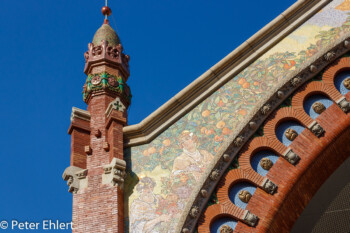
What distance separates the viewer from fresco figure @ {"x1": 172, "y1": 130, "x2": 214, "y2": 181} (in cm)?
1172

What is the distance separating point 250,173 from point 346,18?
3.07 m

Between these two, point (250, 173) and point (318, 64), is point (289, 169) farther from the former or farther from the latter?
point (318, 64)

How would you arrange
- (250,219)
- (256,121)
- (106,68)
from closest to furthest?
(250,219) → (256,121) → (106,68)

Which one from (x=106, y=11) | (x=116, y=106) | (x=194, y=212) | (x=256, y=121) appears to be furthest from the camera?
(x=106, y=11)

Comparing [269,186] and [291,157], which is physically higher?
[291,157]

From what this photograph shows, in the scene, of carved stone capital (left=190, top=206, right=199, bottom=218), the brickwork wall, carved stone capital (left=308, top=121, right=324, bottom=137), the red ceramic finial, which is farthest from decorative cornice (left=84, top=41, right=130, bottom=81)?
carved stone capital (left=308, top=121, right=324, bottom=137)

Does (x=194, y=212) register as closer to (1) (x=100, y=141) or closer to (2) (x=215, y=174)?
(2) (x=215, y=174)

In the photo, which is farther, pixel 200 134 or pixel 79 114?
pixel 79 114

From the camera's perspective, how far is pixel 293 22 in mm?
12867

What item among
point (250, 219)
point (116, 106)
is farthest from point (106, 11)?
point (250, 219)

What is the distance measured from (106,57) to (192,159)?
2451mm

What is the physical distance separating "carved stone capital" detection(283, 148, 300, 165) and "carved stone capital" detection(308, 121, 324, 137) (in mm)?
457

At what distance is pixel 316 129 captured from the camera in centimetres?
1169

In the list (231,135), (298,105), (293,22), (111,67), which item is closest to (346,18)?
(293,22)
